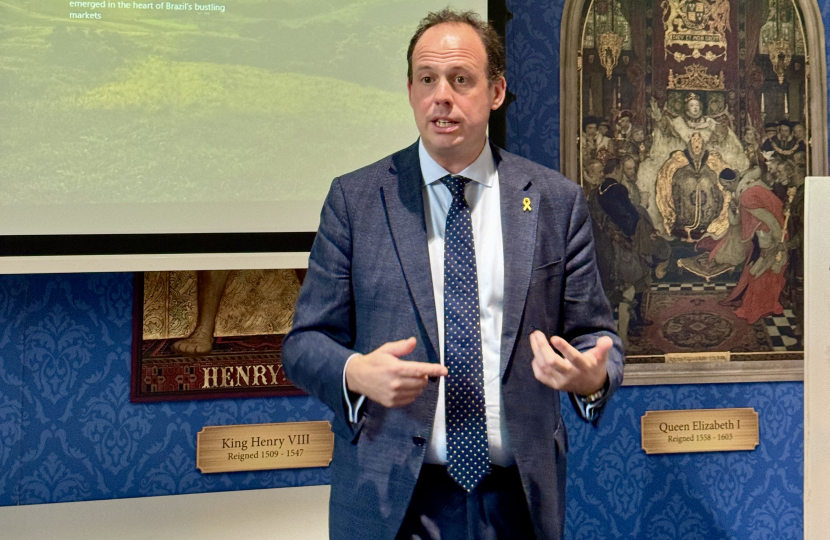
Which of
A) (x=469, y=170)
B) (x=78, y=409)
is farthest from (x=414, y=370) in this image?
(x=78, y=409)

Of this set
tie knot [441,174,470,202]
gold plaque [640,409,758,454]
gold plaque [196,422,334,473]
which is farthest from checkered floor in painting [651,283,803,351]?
tie knot [441,174,470,202]

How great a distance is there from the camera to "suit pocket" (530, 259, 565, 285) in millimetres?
1547

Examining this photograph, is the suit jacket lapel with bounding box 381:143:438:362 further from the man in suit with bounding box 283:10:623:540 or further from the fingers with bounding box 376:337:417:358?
the fingers with bounding box 376:337:417:358

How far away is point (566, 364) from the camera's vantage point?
1.33 metres

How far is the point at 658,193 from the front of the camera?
10.3 ft

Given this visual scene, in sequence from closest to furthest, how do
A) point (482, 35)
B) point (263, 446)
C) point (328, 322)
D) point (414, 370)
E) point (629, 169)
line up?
point (414, 370) < point (328, 322) < point (482, 35) < point (263, 446) < point (629, 169)

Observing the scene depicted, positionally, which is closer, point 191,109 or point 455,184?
point 455,184

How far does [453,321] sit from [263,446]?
1585 millimetres

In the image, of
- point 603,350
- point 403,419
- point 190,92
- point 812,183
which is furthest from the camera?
point 190,92

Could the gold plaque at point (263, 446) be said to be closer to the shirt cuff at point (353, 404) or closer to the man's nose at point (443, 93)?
the shirt cuff at point (353, 404)

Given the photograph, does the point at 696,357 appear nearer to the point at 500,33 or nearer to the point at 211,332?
the point at 500,33

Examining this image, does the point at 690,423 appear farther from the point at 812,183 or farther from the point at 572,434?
the point at 812,183

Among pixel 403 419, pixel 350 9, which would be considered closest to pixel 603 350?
pixel 403 419

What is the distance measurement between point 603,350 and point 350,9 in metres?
1.88
